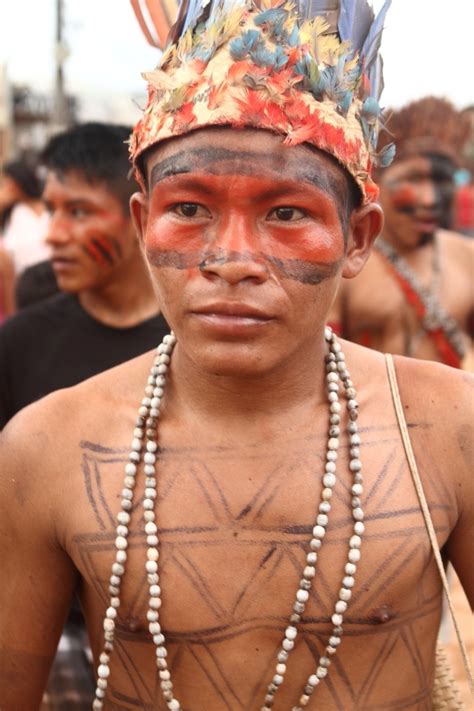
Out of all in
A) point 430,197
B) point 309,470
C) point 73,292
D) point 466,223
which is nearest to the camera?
point 309,470

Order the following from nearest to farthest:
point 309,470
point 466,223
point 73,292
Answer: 1. point 309,470
2. point 73,292
3. point 466,223

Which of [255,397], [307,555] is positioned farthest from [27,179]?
[307,555]

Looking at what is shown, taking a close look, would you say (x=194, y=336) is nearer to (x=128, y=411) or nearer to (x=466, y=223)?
(x=128, y=411)

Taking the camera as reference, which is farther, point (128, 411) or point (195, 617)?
point (128, 411)

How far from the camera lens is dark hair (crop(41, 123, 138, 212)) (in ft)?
11.7

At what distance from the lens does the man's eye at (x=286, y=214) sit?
72.1 inches

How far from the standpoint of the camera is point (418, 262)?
5.14 meters

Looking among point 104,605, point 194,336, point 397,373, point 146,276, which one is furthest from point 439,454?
point 146,276

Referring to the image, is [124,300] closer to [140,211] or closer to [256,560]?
[140,211]

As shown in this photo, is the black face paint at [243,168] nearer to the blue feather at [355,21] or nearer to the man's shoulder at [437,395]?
the blue feather at [355,21]

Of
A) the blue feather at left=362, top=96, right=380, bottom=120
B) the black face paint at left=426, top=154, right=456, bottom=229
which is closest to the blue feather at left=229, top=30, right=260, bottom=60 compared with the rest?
the blue feather at left=362, top=96, right=380, bottom=120

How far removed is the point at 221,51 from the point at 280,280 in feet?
1.66

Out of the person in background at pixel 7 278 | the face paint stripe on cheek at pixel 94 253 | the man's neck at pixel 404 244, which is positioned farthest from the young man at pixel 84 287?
the person in background at pixel 7 278

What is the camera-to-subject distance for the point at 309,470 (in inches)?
79.4
